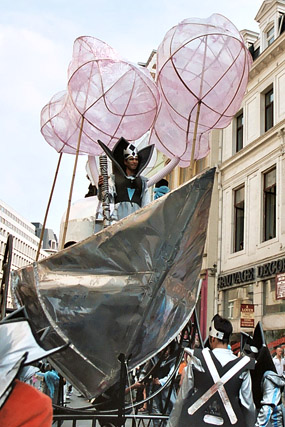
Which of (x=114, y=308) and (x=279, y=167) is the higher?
(x=279, y=167)

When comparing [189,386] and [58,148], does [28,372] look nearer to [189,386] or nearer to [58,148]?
[189,386]

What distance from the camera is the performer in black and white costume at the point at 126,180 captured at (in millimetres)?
4660

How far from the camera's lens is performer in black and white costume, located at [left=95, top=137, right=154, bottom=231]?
15.3 ft

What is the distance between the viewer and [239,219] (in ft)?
68.2

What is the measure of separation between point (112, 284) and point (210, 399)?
125 centimetres

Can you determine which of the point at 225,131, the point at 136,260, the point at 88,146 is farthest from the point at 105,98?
the point at 225,131

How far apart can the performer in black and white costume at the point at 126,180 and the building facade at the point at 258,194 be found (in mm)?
12072

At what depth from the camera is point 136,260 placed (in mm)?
3529

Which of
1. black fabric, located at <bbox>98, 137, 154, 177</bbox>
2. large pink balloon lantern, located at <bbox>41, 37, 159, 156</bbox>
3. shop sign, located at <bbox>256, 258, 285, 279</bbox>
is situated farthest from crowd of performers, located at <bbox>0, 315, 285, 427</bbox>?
shop sign, located at <bbox>256, 258, 285, 279</bbox>

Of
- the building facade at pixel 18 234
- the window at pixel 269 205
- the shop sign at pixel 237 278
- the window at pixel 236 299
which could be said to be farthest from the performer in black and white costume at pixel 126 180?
the building facade at pixel 18 234

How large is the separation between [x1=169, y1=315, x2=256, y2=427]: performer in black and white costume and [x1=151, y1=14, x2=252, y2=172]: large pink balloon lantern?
6.03 feet

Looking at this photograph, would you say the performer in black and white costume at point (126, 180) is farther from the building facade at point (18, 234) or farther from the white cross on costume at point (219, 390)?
the building facade at point (18, 234)

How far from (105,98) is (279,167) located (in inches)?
538

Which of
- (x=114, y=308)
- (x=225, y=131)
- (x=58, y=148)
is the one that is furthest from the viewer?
(x=225, y=131)
